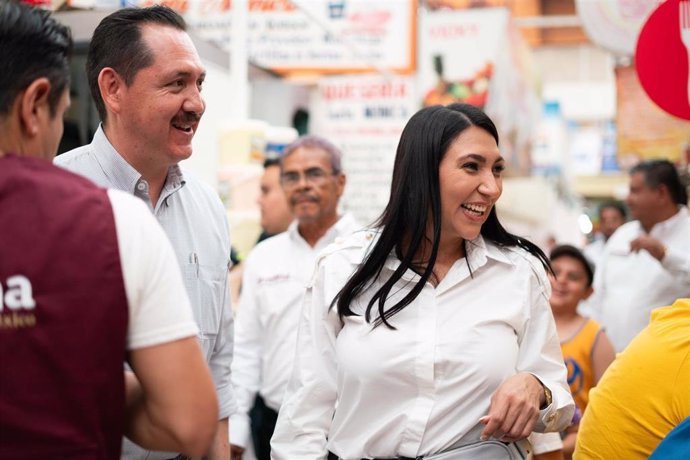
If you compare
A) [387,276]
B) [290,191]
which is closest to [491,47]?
[290,191]

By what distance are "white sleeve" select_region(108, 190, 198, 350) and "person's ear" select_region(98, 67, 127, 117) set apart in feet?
3.51

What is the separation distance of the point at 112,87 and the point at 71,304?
1.27 metres

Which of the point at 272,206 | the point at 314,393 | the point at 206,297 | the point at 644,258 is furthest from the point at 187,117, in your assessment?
the point at 644,258

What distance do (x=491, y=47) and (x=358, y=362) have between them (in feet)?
27.9

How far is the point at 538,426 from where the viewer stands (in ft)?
8.63

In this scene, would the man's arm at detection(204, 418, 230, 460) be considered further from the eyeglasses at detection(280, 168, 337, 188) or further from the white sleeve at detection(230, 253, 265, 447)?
the eyeglasses at detection(280, 168, 337, 188)

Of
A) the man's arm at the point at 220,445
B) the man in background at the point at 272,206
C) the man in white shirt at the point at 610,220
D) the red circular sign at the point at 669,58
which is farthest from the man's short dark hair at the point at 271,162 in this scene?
the man in white shirt at the point at 610,220

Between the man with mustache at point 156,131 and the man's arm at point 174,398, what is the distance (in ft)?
2.80

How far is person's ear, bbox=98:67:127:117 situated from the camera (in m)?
2.69

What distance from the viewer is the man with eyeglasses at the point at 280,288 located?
183 inches

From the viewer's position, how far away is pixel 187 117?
107 inches

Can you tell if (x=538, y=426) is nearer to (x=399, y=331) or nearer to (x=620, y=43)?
→ (x=399, y=331)

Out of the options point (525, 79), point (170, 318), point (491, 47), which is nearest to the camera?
point (170, 318)

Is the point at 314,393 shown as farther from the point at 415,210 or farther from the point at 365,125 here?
the point at 365,125
